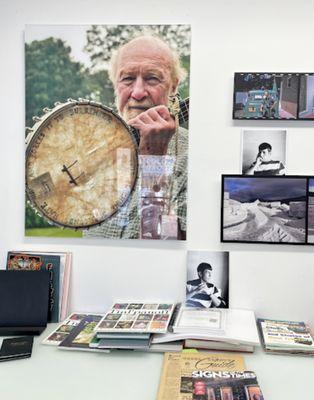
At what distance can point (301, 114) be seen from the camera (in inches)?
54.6

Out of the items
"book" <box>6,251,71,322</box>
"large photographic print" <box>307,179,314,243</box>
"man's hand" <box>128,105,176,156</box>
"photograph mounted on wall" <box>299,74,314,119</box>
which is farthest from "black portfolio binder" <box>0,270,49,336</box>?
"photograph mounted on wall" <box>299,74,314,119</box>

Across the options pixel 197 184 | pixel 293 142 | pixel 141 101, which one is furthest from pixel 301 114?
pixel 141 101

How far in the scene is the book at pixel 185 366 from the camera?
3.37 feet

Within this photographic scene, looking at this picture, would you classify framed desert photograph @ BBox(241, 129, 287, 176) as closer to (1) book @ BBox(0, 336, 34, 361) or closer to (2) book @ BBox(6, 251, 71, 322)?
(2) book @ BBox(6, 251, 71, 322)

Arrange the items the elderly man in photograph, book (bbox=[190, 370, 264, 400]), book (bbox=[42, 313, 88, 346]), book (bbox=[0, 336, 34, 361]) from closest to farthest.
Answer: book (bbox=[190, 370, 264, 400]), book (bbox=[0, 336, 34, 361]), book (bbox=[42, 313, 88, 346]), the elderly man in photograph

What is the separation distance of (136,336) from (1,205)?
72 centimetres

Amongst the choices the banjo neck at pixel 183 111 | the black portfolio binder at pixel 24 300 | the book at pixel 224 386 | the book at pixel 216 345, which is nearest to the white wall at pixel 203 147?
the banjo neck at pixel 183 111

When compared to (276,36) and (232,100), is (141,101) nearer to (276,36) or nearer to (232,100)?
(232,100)

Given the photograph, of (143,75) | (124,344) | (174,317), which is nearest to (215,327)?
(174,317)

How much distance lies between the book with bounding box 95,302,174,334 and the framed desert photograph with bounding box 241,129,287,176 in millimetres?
577

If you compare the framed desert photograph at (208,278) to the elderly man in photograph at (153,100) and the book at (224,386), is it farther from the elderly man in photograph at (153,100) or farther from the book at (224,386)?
the book at (224,386)

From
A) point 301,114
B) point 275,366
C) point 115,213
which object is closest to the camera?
point 275,366

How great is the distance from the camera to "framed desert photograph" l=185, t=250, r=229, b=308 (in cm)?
146

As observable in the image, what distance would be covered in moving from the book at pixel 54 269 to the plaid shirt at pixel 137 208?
0.46 feet
